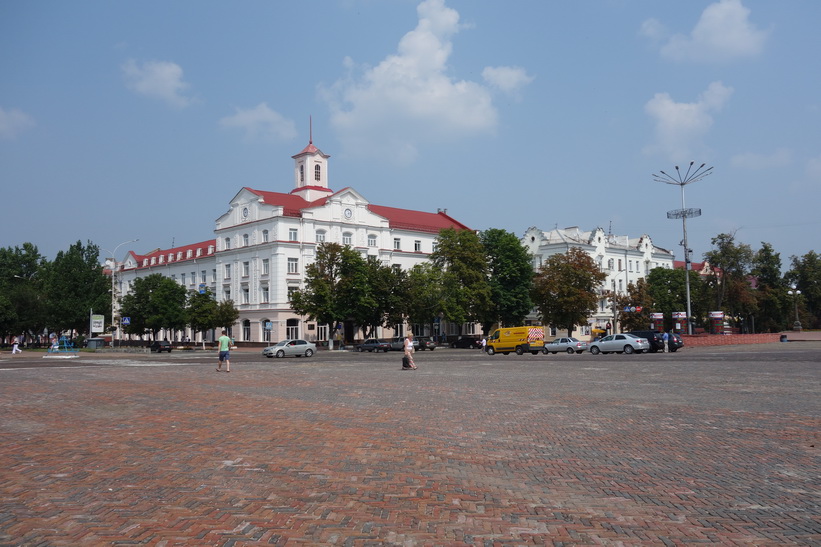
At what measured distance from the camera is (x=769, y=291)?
89375 mm

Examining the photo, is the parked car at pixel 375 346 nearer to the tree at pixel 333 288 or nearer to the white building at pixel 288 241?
the tree at pixel 333 288

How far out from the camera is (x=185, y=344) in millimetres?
80000

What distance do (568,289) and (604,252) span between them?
29.9 m

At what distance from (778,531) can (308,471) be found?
5.26 meters

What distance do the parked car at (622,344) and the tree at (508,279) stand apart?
1037 inches

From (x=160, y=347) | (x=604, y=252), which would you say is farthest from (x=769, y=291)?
(x=160, y=347)

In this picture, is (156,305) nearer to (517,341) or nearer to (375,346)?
(375,346)

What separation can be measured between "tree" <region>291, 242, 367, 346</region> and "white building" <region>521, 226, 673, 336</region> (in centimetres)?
3769

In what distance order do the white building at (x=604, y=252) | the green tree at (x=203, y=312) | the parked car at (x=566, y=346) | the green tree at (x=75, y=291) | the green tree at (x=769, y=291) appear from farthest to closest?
the white building at (x=604, y=252) → the green tree at (x=769, y=291) → the green tree at (x=75, y=291) → the green tree at (x=203, y=312) → the parked car at (x=566, y=346)

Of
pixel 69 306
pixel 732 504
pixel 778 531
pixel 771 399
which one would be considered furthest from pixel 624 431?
pixel 69 306

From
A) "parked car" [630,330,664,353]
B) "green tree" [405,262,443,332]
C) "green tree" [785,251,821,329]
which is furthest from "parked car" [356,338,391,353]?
"green tree" [785,251,821,329]

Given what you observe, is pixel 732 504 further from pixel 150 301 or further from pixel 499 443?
pixel 150 301

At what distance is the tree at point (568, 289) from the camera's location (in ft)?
235

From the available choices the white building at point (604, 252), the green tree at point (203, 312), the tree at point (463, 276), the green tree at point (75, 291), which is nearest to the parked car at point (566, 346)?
the tree at point (463, 276)
